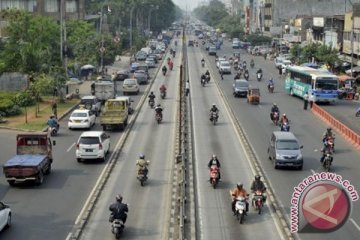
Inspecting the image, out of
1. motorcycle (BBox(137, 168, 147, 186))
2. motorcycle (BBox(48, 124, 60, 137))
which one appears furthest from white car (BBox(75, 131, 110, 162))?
motorcycle (BBox(48, 124, 60, 137))

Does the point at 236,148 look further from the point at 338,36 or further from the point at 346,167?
the point at 338,36

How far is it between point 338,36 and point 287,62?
9.00 metres

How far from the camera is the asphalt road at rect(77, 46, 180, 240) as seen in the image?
924 inches

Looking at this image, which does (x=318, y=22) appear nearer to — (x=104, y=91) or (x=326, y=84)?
(x=326, y=84)

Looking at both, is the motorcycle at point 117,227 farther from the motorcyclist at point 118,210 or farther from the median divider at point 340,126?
the median divider at point 340,126

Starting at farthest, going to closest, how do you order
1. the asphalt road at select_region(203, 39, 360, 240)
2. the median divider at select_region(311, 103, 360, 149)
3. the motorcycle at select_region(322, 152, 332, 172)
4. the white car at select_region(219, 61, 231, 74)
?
the white car at select_region(219, 61, 231, 74) → the median divider at select_region(311, 103, 360, 149) → the motorcycle at select_region(322, 152, 332, 172) → the asphalt road at select_region(203, 39, 360, 240)

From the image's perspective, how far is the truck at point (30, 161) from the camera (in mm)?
29094

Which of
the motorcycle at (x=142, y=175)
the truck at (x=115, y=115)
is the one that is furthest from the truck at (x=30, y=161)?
the truck at (x=115, y=115)

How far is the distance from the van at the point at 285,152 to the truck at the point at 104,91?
27.3 metres

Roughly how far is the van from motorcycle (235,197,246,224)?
945 centimetres

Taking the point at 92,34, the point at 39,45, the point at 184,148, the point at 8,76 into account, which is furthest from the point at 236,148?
the point at 92,34

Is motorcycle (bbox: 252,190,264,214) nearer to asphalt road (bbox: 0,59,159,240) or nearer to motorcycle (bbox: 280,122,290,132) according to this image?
asphalt road (bbox: 0,59,159,240)

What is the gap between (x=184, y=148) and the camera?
121 feet

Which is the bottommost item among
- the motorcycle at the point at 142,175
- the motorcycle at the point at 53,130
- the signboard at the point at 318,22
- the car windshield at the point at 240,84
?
the motorcycle at the point at 53,130
